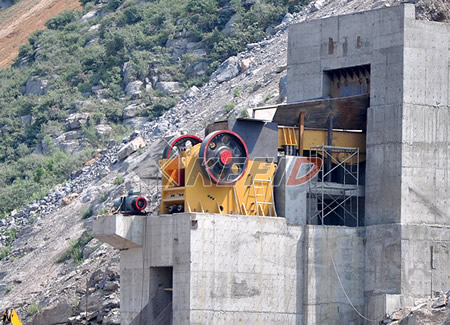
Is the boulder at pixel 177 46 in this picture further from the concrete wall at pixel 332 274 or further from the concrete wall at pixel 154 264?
the concrete wall at pixel 154 264

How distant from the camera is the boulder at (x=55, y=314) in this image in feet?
193

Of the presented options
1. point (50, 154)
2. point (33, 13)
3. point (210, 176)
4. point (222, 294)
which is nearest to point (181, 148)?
point (210, 176)

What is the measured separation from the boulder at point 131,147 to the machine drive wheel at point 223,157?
82.9 ft

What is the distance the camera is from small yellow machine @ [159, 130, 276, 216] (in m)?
50.5

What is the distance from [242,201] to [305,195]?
2546 mm

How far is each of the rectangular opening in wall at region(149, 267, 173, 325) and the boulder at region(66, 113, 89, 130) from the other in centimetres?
4280

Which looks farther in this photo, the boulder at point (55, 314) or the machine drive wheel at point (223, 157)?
the boulder at point (55, 314)

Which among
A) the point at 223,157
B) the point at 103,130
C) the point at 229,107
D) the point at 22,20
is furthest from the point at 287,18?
the point at 22,20

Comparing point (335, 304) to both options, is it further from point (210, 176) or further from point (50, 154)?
point (50, 154)

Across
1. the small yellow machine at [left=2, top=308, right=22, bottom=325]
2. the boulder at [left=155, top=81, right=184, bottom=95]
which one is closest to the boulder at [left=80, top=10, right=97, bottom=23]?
the boulder at [left=155, top=81, right=184, bottom=95]

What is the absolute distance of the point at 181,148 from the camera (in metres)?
53.3

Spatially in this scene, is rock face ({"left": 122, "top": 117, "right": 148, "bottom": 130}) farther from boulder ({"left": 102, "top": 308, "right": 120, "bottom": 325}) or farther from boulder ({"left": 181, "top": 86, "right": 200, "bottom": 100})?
boulder ({"left": 102, "top": 308, "right": 120, "bottom": 325})

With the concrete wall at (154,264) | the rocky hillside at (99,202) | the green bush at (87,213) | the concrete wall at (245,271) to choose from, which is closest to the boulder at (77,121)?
the rocky hillside at (99,202)

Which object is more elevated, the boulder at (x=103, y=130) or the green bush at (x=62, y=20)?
the green bush at (x=62, y=20)
